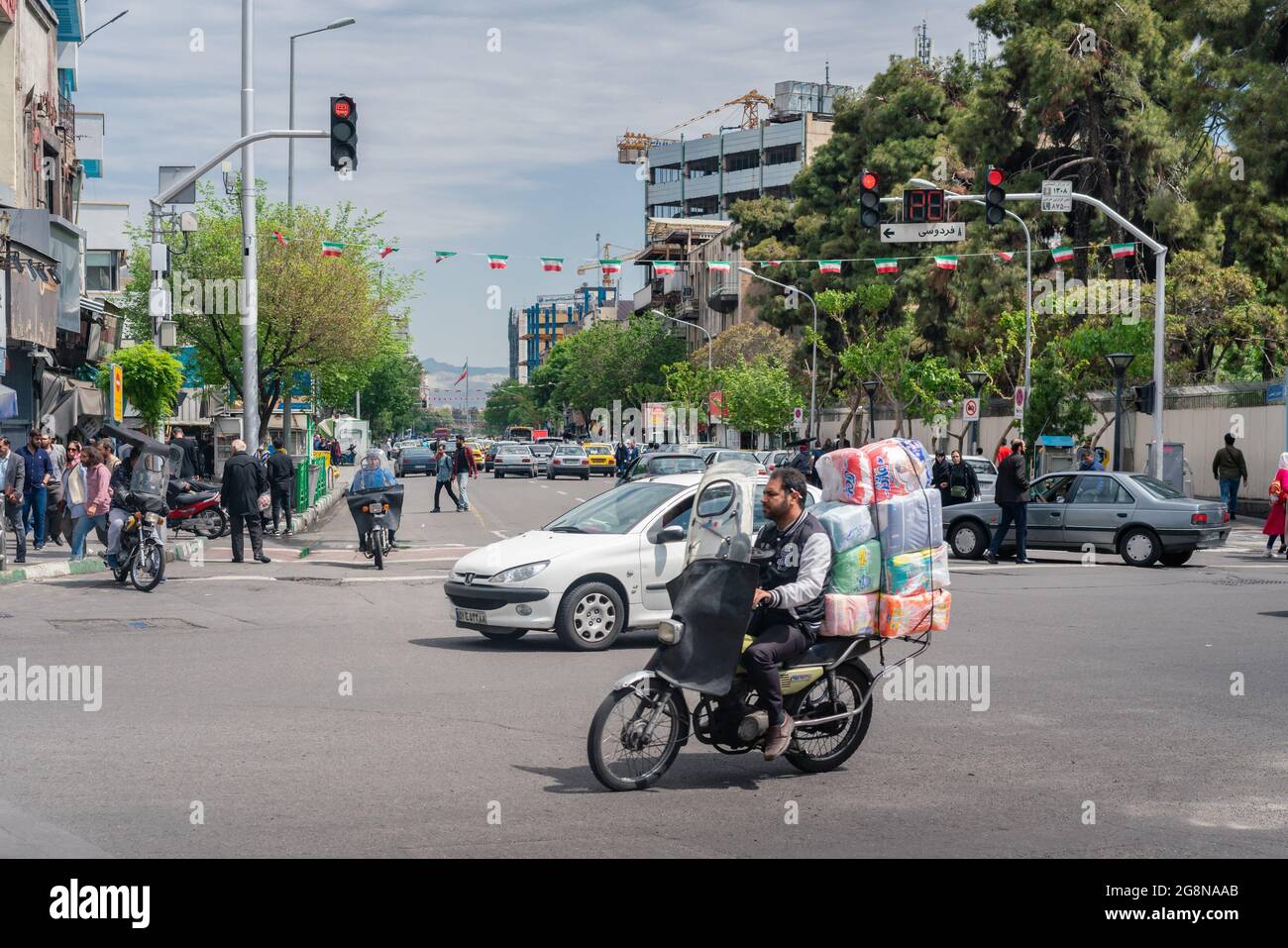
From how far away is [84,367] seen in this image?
40656 mm

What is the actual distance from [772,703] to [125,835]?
10.6 feet

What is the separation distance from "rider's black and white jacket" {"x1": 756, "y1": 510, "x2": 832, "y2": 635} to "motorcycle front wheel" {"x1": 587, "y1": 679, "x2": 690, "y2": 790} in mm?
741

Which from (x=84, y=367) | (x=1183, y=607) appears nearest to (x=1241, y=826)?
(x=1183, y=607)

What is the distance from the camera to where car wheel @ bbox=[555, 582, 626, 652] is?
1300 cm

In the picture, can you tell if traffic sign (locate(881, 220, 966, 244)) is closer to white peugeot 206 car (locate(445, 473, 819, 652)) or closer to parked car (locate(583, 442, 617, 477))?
parked car (locate(583, 442, 617, 477))

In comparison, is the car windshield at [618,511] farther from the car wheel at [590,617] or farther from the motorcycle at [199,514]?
the motorcycle at [199,514]

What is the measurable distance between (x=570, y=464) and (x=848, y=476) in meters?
57.3

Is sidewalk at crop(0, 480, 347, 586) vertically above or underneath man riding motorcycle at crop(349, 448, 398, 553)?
underneath

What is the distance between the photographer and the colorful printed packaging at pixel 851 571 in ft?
26.2

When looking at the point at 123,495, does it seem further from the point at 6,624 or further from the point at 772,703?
the point at 772,703

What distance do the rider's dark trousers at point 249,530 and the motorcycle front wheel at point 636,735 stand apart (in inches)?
584

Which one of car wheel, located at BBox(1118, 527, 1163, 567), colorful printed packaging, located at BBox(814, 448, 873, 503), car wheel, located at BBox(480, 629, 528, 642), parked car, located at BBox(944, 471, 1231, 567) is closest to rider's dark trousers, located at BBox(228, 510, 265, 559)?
car wheel, located at BBox(480, 629, 528, 642)

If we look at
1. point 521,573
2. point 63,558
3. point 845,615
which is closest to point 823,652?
point 845,615

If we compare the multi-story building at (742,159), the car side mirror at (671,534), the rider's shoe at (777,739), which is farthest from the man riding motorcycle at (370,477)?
the multi-story building at (742,159)
